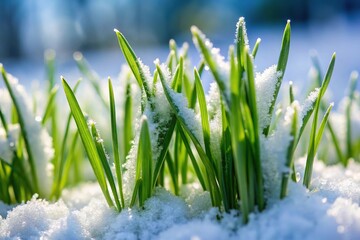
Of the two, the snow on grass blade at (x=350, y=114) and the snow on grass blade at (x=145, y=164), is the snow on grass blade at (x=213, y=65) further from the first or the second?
the snow on grass blade at (x=350, y=114)

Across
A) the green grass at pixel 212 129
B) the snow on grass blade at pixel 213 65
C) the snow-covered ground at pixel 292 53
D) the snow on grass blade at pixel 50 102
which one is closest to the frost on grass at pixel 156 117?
the green grass at pixel 212 129

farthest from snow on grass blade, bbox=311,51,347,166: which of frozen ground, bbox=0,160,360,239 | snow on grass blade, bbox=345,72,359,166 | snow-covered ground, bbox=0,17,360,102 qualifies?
snow-covered ground, bbox=0,17,360,102

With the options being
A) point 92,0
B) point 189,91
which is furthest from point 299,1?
point 189,91

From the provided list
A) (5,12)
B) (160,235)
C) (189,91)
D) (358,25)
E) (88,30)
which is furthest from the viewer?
(88,30)

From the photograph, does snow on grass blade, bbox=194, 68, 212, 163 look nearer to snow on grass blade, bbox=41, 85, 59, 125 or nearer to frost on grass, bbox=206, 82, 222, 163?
frost on grass, bbox=206, 82, 222, 163

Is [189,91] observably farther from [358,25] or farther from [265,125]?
[358,25]

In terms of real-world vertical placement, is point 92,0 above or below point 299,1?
above
